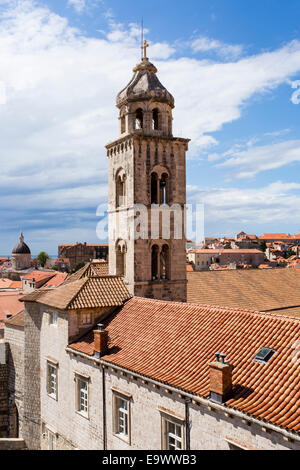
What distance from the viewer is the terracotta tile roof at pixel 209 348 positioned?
1036cm

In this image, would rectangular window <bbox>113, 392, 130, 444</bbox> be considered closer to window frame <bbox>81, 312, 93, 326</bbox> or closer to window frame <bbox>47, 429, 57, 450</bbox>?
window frame <bbox>81, 312, 93, 326</bbox>

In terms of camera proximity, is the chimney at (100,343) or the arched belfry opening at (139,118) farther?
the arched belfry opening at (139,118)

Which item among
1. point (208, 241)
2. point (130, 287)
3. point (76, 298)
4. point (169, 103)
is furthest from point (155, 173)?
point (208, 241)

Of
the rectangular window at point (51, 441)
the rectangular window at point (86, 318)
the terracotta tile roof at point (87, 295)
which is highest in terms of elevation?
the terracotta tile roof at point (87, 295)

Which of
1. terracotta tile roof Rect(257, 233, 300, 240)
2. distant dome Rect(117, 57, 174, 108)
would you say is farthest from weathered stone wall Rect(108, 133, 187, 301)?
terracotta tile roof Rect(257, 233, 300, 240)

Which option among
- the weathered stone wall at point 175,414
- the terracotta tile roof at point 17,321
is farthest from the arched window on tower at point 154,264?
the weathered stone wall at point 175,414

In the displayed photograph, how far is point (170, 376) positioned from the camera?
12672 mm

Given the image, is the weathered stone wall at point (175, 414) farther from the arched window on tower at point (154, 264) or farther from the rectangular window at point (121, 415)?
the arched window on tower at point (154, 264)

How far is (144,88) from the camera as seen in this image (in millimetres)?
22531

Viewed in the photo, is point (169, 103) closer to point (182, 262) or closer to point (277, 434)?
point (182, 262)

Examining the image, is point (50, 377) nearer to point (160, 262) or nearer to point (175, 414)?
point (160, 262)

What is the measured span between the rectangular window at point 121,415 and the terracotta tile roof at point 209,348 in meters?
1.44

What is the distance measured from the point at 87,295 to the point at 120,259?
4.61 metres
